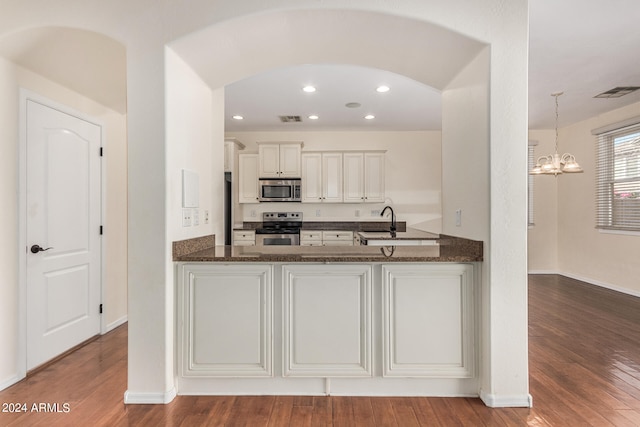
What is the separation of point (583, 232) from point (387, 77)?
4.40 meters

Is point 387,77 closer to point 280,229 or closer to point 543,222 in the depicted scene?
point 280,229

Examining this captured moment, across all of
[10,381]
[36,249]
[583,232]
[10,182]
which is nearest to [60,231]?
[36,249]

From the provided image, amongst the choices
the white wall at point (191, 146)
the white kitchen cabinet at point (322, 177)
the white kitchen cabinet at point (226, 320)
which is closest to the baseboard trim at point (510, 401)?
the white kitchen cabinet at point (226, 320)

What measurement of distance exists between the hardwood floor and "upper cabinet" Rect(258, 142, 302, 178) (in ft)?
11.9

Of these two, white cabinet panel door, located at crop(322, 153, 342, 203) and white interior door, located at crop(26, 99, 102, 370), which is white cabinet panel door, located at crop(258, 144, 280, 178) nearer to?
white cabinet panel door, located at crop(322, 153, 342, 203)

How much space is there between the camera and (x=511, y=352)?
2.24 m

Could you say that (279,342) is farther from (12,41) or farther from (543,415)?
(12,41)

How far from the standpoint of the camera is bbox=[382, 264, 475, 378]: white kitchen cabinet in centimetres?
235

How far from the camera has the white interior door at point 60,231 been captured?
2756mm

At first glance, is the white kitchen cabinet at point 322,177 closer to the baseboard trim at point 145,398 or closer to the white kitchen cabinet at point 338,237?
the white kitchen cabinet at point 338,237

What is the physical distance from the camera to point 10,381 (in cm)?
253

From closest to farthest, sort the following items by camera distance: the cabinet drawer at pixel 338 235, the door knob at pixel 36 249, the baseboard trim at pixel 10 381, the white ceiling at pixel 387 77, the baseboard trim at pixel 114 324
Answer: the baseboard trim at pixel 10 381 < the white ceiling at pixel 387 77 < the door knob at pixel 36 249 < the baseboard trim at pixel 114 324 < the cabinet drawer at pixel 338 235

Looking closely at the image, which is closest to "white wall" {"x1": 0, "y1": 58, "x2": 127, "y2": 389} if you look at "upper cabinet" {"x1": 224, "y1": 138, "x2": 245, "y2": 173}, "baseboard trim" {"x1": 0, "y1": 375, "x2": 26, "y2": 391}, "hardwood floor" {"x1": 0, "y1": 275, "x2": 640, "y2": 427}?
"baseboard trim" {"x1": 0, "y1": 375, "x2": 26, "y2": 391}

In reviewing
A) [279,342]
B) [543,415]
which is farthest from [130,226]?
[543,415]
